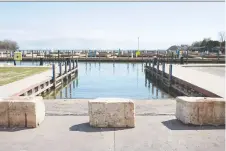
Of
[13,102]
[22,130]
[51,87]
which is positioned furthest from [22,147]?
[51,87]

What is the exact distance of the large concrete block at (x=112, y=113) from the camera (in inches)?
311

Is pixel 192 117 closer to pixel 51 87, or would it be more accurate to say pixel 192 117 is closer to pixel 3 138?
pixel 3 138

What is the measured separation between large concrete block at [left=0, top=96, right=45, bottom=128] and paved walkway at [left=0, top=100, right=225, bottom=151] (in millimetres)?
299

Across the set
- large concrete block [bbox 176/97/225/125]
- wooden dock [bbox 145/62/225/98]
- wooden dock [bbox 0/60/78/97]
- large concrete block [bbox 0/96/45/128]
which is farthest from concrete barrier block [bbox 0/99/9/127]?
wooden dock [bbox 145/62/225/98]

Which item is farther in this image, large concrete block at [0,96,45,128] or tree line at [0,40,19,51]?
tree line at [0,40,19,51]

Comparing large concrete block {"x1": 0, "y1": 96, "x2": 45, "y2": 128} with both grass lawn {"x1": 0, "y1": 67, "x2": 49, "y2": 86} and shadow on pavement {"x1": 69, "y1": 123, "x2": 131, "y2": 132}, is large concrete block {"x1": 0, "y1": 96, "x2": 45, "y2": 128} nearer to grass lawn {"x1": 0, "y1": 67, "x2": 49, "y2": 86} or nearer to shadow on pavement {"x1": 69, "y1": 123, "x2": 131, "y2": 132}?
shadow on pavement {"x1": 69, "y1": 123, "x2": 131, "y2": 132}

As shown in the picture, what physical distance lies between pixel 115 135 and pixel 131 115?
32.3 inches

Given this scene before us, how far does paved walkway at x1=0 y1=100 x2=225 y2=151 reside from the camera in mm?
6461

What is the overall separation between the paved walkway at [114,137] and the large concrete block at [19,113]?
30 cm

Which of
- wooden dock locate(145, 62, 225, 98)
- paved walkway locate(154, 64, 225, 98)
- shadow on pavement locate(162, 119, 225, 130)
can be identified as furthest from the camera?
wooden dock locate(145, 62, 225, 98)

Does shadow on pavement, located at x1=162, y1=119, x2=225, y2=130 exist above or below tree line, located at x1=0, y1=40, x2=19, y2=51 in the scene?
below

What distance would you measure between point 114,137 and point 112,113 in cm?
88

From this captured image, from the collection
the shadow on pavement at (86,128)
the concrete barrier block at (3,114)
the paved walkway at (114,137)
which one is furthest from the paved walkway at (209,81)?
the concrete barrier block at (3,114)

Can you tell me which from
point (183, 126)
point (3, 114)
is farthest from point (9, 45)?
point (183, 126)
